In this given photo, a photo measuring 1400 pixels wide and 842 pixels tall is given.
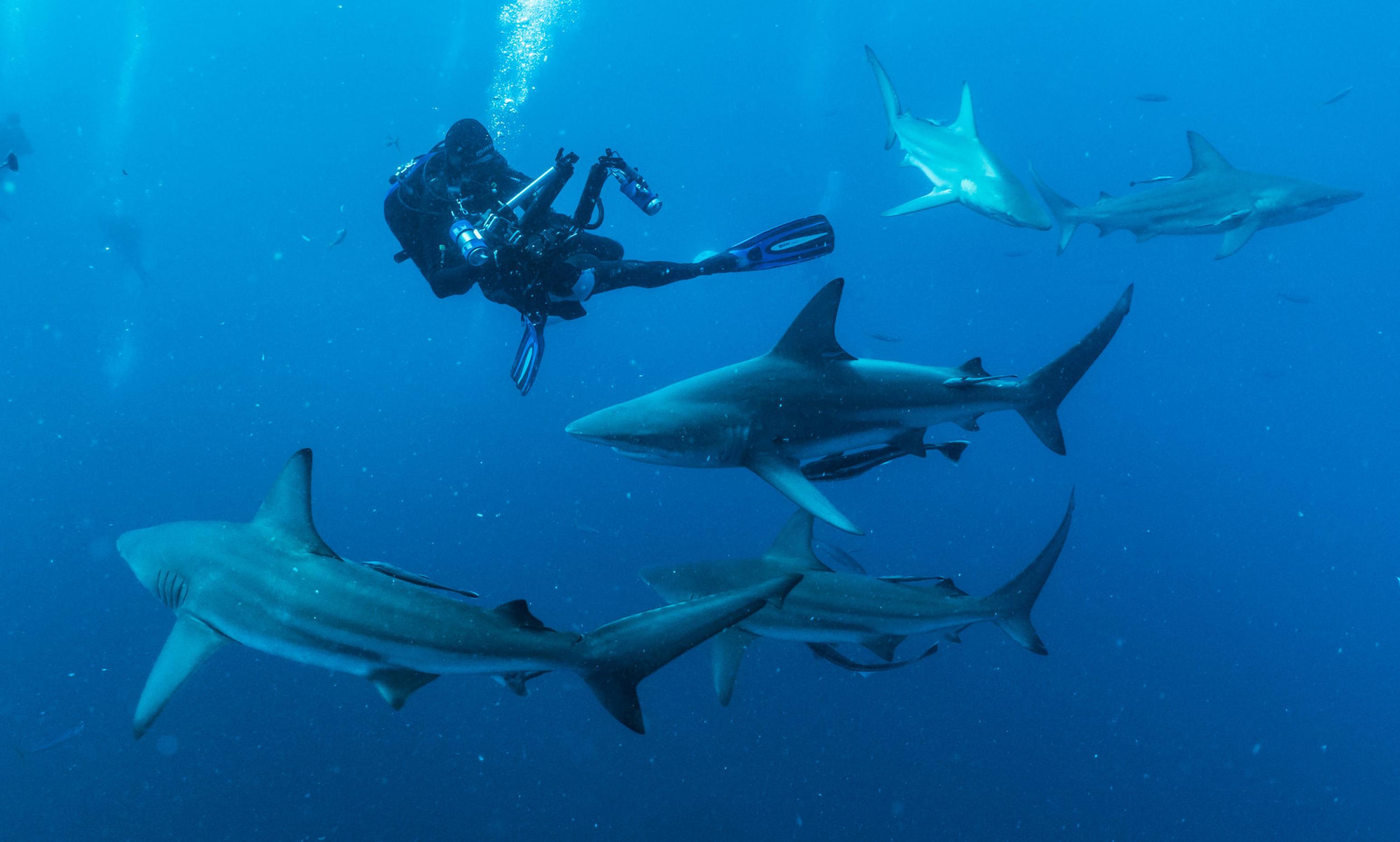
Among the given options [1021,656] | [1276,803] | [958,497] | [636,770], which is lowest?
[1276,803]

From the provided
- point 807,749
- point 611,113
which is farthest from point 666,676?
point 611,113

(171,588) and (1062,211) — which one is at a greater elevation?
(171,588)

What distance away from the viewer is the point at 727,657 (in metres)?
4.49

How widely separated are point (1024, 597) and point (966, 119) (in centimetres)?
614

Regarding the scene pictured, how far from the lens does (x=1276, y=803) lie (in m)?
15.9

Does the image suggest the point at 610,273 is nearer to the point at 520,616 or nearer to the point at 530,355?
the point at 530,355

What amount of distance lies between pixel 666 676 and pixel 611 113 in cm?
6652

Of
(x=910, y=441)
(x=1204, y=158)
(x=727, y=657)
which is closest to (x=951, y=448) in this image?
(x=910, y=441)

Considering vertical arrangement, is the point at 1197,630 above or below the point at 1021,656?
below

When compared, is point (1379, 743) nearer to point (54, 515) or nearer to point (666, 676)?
point (666, 676)

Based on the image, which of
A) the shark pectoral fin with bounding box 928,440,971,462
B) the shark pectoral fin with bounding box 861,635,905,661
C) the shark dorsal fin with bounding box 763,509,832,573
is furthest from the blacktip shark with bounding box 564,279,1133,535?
the shark pectoral fin with bounding box 861,635,905,661

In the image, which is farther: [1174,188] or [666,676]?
[666,676]

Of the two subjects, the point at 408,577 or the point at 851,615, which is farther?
the point at 851,615

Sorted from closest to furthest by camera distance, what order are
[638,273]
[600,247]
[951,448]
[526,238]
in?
1. [951,448]
2. [526,238]
3. [638,273]
4. [600,247]
